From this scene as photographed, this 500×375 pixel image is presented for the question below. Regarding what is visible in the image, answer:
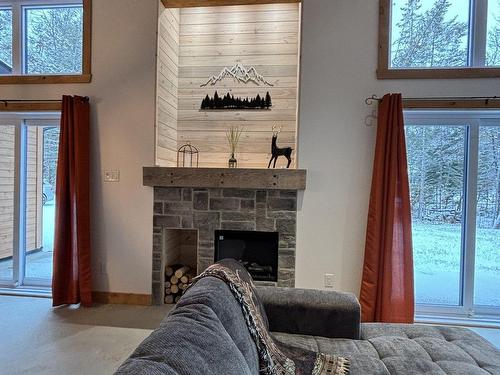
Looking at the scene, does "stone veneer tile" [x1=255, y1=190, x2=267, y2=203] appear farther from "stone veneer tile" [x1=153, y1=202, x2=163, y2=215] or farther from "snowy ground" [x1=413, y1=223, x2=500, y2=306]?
"snowy ground" [x1=413, y1=223, x2=500, y2=306]

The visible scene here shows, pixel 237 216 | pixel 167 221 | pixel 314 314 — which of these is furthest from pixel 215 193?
pixel 314 314

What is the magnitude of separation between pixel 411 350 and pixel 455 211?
1.95 metres

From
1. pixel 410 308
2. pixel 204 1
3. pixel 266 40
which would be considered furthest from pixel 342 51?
pixel 410 308

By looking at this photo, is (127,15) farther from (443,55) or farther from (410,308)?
(410,308)

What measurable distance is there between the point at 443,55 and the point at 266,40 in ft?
5.79

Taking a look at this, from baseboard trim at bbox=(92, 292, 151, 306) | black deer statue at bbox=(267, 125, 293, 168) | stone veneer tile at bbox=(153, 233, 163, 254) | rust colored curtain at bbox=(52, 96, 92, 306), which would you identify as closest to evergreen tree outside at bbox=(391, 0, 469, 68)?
black deer statue at bbox=(267, 125, 293, 168)

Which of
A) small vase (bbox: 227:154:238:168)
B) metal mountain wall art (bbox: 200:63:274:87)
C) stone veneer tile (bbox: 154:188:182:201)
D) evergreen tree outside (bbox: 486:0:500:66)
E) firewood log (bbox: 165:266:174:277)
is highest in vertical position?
evergreen tree outside (bbox: 486:0:500:66)

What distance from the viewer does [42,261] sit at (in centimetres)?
378

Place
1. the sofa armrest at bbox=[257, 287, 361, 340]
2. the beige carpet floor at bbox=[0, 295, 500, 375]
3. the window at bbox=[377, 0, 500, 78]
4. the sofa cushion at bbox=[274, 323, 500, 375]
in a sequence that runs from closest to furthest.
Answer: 1. the sofa cushion at bbox=[274, 323, 500, 375]
2. the sofa armrest at bbox=[257, 287, 361, 340]
3. the beige carpet floor at bbox=[0, 295, 500, 375]
4. the window at bbox=[377, 0, 500, 78]

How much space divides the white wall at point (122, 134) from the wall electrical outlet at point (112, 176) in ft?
0.14

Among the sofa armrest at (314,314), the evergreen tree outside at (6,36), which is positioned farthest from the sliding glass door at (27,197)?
the sofa armrest at (314,314)

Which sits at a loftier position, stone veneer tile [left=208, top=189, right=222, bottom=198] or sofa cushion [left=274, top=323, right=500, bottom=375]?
stone veneer tile [left=208, top=189, right=222, bottom=198]

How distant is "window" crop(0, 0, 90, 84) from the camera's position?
11.7ft

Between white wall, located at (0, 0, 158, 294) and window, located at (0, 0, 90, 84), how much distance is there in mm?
317
